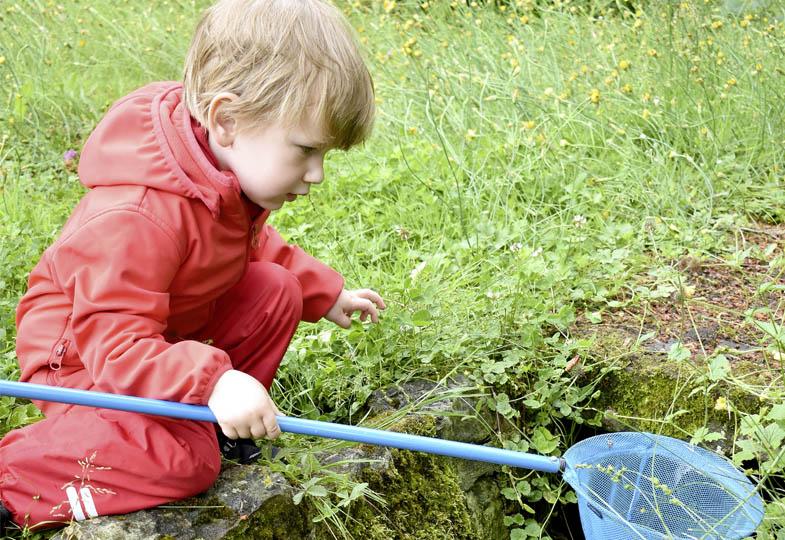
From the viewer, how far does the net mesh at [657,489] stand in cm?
162

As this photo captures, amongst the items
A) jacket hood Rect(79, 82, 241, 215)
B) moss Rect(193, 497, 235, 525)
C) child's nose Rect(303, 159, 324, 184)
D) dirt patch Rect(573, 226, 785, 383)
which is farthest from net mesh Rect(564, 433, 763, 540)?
jacket hood Rect(79, 82, 241, 215)

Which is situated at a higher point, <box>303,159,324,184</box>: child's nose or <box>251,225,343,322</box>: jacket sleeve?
<box>303,159,324,184</box>: child's nose

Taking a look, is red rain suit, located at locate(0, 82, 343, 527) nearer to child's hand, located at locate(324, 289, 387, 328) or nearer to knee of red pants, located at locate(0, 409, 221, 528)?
knee of red pants, located at locate(0, 409, 221, 528)

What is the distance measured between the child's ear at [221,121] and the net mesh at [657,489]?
3.20ft

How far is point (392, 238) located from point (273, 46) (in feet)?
4.26

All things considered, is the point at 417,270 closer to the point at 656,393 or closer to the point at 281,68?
the point at 656,393

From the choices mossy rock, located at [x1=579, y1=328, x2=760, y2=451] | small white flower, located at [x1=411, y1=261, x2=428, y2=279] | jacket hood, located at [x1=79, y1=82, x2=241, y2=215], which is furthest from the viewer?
small white flower, located at [x1=411, y1=261, x2=428, y2=279]

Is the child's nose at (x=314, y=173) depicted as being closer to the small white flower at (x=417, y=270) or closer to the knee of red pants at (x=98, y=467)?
the knee of red pants at (x=98, y=467)

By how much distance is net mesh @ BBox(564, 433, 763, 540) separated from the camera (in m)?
1.62

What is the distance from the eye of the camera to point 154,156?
1553mm

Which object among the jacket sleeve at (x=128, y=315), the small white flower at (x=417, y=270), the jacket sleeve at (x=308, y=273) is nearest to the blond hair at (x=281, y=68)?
the jacket sleeve at (x=128, y=315)

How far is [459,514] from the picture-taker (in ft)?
6.21

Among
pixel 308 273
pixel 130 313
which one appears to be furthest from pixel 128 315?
pixel 308 273

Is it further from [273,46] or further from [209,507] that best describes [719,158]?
[209,507]
